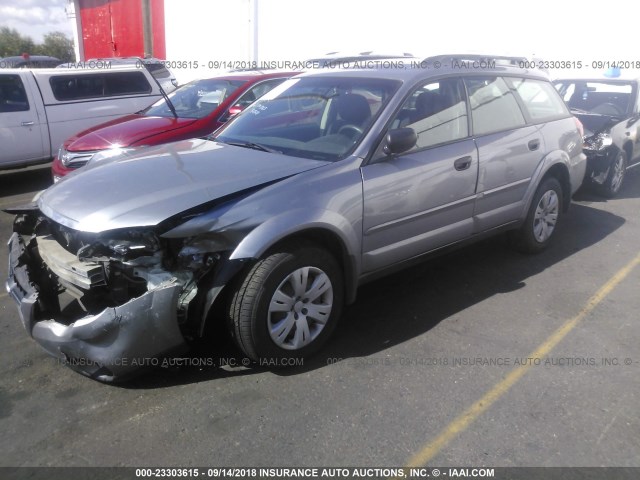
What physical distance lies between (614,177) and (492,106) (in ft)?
12.3

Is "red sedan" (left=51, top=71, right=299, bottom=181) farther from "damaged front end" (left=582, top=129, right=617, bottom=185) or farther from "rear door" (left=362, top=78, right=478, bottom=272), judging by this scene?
"damaged front end" (left=582, top=129, right=617, bottom=185)

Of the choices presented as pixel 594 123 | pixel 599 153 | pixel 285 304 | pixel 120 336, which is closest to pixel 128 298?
pixel 120 336

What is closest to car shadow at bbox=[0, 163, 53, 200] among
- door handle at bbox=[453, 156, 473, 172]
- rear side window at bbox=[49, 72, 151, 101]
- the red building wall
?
rear side window at bbox=[49, 72, 151, 101]

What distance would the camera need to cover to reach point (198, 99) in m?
7.64

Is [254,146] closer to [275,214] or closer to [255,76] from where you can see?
[275,214]

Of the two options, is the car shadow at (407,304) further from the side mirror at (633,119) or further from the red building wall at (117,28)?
the red building wall at (117,28)

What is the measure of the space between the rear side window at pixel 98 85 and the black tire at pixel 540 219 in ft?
22.0

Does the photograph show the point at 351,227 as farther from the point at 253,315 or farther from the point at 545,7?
the point at 545,7

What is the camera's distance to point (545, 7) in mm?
11727

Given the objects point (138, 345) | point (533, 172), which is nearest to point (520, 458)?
point (138, 345)

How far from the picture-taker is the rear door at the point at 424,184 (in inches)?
145

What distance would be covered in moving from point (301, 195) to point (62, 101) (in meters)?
6.65

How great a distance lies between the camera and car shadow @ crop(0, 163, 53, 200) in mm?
8094

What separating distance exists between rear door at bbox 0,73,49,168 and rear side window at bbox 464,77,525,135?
644 centimetres
